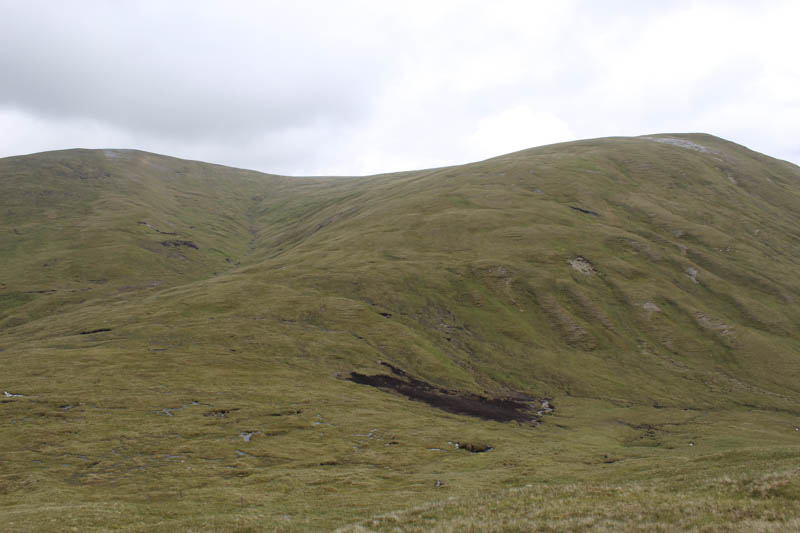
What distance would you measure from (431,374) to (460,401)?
10726 millimetres

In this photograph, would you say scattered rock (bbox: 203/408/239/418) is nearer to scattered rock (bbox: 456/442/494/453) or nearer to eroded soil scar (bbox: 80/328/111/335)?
scattered rock (bbox: 456/442/494/453)

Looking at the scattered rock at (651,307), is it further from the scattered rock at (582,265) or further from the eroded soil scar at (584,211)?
the eroded soil scar at (584,211)

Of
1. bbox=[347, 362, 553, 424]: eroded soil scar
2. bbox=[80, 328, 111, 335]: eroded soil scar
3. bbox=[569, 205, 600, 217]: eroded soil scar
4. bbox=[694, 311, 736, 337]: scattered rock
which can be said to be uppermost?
bbox=[569, 205, 600, 217]: eroded soil scar

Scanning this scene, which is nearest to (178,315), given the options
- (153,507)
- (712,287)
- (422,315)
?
(422,315)

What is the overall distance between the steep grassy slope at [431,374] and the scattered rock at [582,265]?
1014mm

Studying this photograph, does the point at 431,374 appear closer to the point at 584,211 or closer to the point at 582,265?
the point at 582,265

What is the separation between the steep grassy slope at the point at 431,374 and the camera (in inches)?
1308

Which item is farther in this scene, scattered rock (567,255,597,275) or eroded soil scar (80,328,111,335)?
scattered rock (567,255,597,275)

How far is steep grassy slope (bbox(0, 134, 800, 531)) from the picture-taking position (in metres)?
33.2

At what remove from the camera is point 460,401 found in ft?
271

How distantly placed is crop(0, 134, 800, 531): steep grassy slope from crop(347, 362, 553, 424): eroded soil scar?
1.71 metres

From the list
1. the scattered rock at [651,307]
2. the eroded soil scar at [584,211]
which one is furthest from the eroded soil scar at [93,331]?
the eroded soil scar at [584,211]

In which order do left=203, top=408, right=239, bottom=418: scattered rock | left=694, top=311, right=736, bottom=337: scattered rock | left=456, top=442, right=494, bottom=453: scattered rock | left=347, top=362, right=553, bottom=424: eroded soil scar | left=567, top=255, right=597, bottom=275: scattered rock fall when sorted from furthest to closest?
1. left=567, top=255, right=597, bottom=275: scattered rock
2. left=694, top=311, right=736, bottom=337: scattered rock
3. left=347, top=362, right=553, bottom=424: eroded soil scar
4. left=203, top=408, right=239, bottom=418: scattered rock
5. left=456, top=442, right=494, bottom=453: scattered rock

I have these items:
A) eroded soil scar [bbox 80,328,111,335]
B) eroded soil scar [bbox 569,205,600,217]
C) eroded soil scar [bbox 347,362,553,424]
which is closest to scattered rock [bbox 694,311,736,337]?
eroded soil scar [bbox 347,362,553,424]
